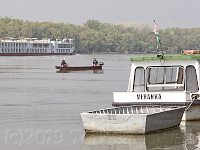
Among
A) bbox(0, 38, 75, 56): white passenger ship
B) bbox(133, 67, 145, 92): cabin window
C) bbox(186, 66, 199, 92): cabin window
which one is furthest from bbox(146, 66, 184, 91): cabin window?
bbox(0, 38, 75, 56): white passenger ship

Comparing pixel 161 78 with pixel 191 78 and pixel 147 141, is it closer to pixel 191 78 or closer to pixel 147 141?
pixel 191 78

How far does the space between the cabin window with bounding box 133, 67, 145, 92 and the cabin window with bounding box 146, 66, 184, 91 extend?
26 centimetres

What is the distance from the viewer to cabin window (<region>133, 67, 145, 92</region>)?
1884 cm

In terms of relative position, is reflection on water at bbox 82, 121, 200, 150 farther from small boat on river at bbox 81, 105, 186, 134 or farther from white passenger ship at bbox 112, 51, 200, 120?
white passenger ship at bbox 112, 51, 200, 120

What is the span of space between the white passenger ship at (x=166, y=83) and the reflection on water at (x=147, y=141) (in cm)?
161

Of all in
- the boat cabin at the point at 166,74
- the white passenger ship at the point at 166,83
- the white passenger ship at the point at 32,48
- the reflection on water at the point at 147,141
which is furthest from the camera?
the white passenger ship at the point at 32,48

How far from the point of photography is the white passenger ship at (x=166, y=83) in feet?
58.0

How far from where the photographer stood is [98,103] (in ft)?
82.2

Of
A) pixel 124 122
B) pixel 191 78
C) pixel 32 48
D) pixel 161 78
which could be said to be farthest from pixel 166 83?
pixel 32 48

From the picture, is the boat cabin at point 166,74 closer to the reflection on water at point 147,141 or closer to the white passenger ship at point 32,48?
the reflection on water at point 147,141

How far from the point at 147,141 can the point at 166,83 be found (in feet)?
16.5

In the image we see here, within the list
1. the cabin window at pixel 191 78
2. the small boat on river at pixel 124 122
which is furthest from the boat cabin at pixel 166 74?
the small boat on river at pixel 124 122

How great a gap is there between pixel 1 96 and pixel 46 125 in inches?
462

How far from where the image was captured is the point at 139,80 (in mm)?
18875
